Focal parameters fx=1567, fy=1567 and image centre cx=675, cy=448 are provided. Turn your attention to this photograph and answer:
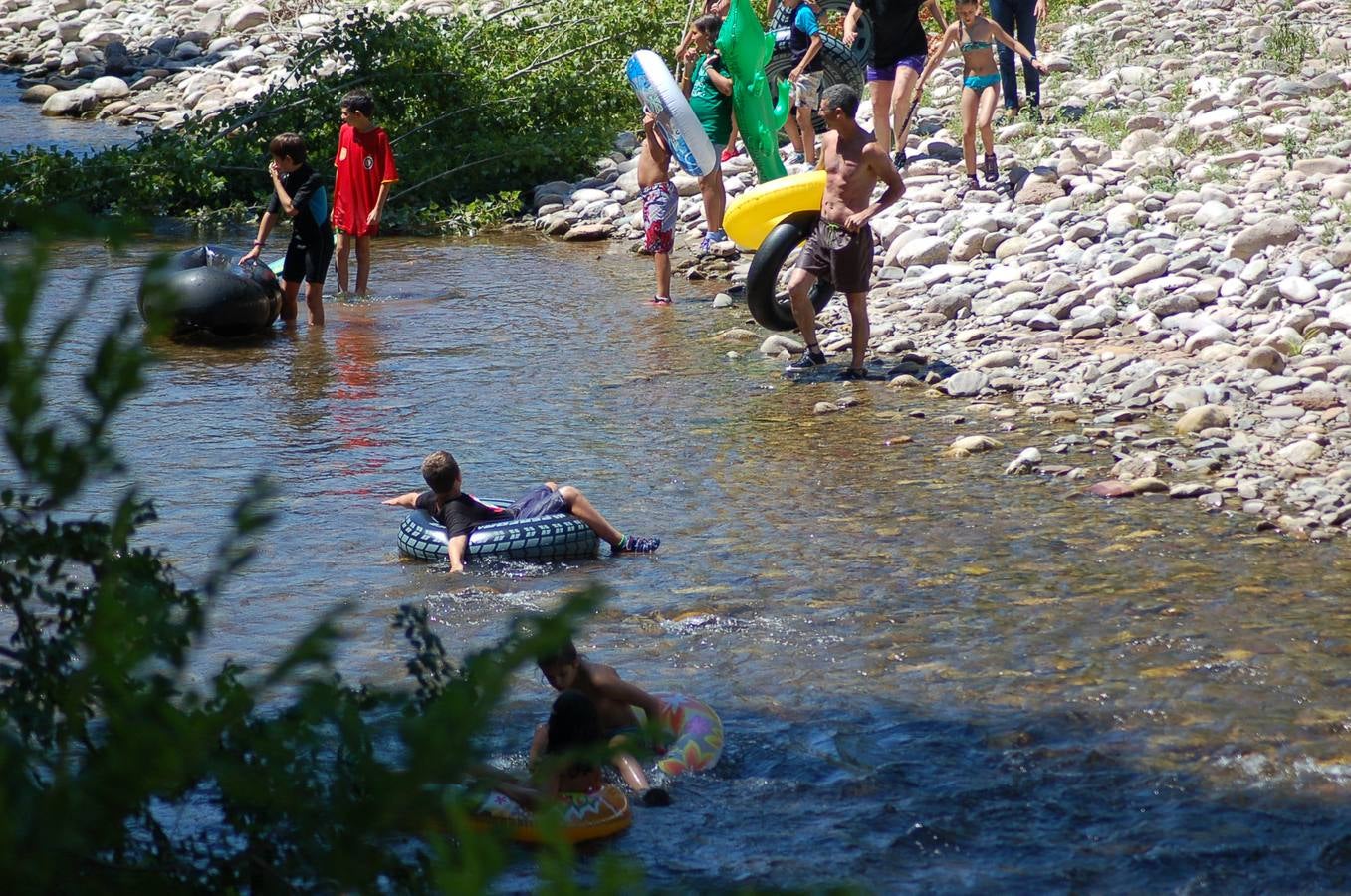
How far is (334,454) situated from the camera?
10.0 m

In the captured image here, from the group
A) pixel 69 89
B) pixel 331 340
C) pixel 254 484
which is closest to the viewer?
pixel 254 484

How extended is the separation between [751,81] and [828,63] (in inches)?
38.9

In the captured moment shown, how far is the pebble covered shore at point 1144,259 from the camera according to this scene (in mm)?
9352

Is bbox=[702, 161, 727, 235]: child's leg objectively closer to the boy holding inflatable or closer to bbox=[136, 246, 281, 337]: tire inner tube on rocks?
the boy holding inflatable

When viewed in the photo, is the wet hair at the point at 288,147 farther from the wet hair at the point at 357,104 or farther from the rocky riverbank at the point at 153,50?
the rocky riverbank at the point at 153,50

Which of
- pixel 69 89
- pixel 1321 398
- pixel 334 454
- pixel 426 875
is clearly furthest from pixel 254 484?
pixel 69 89

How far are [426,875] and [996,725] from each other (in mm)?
3503

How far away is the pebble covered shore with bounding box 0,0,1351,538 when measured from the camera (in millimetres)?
9352

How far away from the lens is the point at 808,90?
15242mm

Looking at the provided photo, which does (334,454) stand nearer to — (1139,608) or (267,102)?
(1139,608)

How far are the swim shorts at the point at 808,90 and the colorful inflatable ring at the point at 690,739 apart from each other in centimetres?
1000

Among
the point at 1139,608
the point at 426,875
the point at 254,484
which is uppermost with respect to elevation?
the point at 254,484

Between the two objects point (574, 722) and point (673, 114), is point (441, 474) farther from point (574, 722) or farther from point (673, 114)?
point (673, 114)

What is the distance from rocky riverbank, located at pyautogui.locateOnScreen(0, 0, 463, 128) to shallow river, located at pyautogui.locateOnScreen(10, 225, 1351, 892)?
14.1 m
